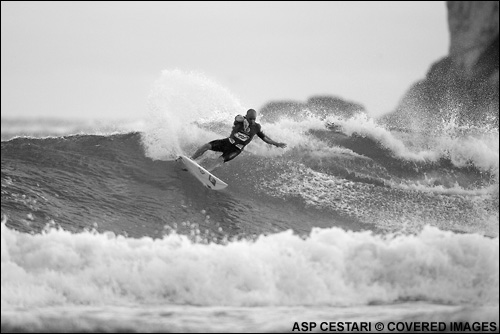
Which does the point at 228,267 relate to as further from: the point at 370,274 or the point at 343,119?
the point at 343,119

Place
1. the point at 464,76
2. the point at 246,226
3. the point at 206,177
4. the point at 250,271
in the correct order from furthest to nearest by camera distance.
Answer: the point at 464,76 → the point at 206,177 → the point at 246,226 → the point at 250,271

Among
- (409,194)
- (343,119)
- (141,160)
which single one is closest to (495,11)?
(343,119)

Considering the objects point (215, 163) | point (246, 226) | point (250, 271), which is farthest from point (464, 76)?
point (250, 271)

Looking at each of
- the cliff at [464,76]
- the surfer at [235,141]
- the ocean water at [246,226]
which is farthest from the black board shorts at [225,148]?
the cliff at [464,76]

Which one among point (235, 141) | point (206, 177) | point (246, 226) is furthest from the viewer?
point (235, 141)

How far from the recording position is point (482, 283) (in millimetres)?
8070

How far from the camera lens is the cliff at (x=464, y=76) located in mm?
22172

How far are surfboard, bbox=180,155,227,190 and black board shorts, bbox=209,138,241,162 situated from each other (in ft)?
1.45

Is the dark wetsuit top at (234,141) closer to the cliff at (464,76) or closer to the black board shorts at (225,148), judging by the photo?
the black board shorts at (225,148)

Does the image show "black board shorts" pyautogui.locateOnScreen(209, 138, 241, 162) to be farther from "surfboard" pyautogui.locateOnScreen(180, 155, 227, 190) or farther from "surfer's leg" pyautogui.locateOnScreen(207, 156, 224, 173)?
"surfboard" pyautogui.locateOnScreen(180, 155, 227, 190)

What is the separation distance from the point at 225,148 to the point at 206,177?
2.23 feet

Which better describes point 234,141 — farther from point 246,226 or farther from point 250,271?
point 250,271

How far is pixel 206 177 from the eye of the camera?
11.7 metres

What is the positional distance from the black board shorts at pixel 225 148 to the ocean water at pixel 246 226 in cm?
33
